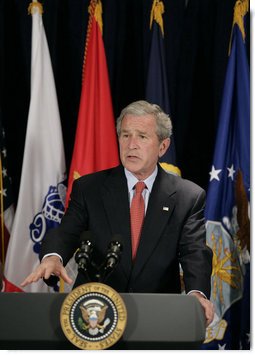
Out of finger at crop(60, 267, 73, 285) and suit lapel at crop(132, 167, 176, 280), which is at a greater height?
suit lapel at crop(132, 167, 176, 280)

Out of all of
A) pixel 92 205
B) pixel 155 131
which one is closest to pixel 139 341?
pixel 92 205

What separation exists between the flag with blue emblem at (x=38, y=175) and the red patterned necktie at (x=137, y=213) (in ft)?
4.64

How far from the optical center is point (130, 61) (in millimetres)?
4586

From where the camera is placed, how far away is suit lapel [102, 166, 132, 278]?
2.66 m

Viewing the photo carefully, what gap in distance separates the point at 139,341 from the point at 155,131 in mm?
1255

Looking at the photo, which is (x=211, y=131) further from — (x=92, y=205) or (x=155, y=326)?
(x=155, y=326)

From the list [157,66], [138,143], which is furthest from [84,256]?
[157,66]

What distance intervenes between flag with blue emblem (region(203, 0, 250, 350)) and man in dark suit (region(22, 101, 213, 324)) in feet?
4.36

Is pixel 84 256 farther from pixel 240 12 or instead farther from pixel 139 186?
pixel 240 12

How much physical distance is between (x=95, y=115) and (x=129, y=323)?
267cm

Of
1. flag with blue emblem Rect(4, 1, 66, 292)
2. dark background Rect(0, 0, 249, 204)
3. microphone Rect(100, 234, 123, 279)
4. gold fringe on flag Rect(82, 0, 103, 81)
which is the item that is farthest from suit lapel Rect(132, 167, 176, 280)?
gold fringe on flag Rect(82, 0, 103, 81)

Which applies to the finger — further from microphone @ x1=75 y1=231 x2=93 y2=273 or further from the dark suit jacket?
the dark suit jacket

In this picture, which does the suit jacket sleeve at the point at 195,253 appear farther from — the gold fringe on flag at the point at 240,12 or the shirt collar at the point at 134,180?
the gold fringe on flag at the point at 240,12

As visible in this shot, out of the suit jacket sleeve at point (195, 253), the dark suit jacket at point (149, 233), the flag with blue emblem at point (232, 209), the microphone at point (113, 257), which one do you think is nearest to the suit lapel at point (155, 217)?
the dark suit jacket at point (149, 233)
